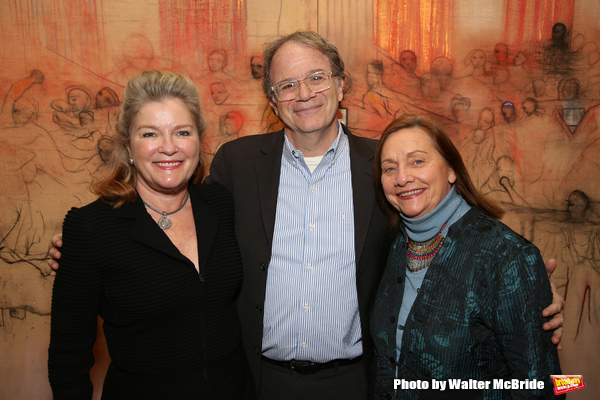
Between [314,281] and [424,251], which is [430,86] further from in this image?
[314,281]

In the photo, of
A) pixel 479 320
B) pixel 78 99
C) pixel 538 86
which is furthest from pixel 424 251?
pixel 78 99

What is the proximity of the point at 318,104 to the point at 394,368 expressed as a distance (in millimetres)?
1329

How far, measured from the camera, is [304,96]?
2.16m

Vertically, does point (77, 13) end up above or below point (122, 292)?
above

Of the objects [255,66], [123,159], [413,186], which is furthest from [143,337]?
[255,66]

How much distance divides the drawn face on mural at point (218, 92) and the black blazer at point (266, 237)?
3.42 feet

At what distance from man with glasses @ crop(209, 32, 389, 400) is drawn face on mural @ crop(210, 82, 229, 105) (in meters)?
0.91

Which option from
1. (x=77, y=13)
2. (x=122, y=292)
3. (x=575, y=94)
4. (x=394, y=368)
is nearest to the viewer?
(x=122, y=292)

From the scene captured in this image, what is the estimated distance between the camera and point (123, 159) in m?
1.83

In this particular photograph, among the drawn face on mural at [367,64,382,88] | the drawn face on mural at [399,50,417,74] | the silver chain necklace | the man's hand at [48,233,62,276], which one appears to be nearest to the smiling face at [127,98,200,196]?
the silver chain necklace

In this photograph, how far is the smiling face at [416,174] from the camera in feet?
5.73

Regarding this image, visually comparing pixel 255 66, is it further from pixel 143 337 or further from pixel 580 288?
pixel 580 288

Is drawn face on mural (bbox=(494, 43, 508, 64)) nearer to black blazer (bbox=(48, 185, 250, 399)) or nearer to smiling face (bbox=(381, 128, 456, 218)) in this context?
smiling face (bbox=(381, 128, 456, 218))

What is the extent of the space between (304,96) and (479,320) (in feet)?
4.37
